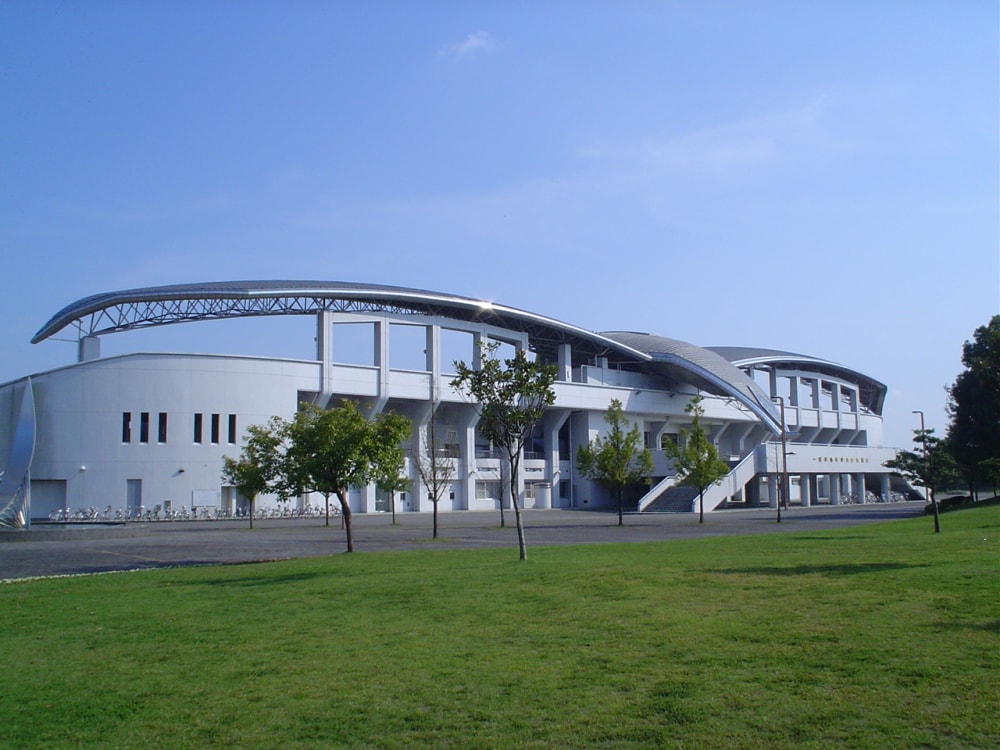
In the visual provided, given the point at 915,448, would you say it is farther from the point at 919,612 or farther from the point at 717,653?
the point at 717,653

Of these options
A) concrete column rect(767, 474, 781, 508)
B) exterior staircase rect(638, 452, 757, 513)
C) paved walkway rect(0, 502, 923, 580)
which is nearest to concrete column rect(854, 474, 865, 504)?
concrete column rect(767, 474, 781, 508)

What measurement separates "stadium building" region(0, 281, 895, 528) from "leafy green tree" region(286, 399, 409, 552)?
642 inches

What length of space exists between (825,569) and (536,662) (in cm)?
737

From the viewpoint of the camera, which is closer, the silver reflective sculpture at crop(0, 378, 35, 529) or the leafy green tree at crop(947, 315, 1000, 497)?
the silver reflective sculpture at crop(0, 378, 35, 529)

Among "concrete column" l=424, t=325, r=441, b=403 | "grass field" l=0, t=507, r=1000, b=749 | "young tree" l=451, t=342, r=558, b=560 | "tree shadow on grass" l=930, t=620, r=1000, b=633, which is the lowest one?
"grass field" l=0, t=507, r=1000, b=749

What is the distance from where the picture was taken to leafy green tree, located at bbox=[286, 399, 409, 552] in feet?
73.3

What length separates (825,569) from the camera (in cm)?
1381

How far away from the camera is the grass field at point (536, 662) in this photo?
6.33 metres

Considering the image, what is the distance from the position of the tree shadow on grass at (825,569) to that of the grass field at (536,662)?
2.7 inches

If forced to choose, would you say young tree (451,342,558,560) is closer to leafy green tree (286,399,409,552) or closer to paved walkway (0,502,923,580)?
leafy green tree (286,399,409,552)

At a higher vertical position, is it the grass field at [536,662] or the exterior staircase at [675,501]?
the grass field at [536,662]

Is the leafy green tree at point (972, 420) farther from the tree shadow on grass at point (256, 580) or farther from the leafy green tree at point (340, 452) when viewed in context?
the tree shadow on grass at point (256, 580)

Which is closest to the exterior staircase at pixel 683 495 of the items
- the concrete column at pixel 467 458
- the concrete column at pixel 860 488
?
the concrete column at pixel 467 458

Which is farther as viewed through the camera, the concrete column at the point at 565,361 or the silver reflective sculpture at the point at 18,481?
the concrete column at the point at 565,361
